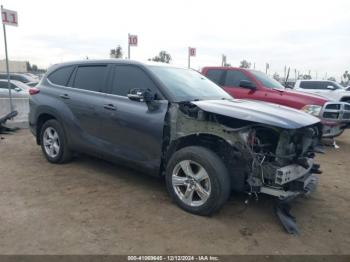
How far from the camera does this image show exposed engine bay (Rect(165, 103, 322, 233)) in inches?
153

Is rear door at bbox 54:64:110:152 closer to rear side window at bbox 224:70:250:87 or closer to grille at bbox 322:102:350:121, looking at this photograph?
rear side window at bbox 224:70:250:87

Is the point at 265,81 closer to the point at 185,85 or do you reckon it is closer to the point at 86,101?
the point at 185,85

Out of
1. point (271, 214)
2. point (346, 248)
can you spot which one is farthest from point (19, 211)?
point (346, 248)

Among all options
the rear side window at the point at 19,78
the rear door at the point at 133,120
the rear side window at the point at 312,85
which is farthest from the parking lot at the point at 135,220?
the rear side window at the point at 19,78

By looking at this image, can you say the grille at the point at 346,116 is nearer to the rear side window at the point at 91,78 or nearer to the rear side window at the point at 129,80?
the rear side window at the point at 129,80

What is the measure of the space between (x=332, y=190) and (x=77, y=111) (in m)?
4.03

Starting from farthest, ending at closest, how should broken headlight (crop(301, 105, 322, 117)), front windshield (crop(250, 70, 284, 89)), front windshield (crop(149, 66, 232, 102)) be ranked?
1. front windshield (crop(250, 70, 284, 89))
2. broken headlight (crop(301, 105, 322, 117))
3. front windshield (crop(149, 66, 232, 102))

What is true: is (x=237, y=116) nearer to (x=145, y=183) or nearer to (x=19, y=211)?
(x=145, y=183)

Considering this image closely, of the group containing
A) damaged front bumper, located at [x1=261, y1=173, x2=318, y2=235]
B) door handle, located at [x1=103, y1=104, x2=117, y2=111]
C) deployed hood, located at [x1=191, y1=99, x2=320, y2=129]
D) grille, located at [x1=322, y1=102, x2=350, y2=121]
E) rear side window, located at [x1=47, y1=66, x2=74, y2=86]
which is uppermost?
rear side window, located at [x1=47, y1=66, x2=74, y2=86]

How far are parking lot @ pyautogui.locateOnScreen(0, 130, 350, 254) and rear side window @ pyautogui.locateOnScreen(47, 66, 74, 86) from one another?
149 cm

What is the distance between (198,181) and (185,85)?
1492 millimetres

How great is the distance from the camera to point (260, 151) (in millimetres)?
3961

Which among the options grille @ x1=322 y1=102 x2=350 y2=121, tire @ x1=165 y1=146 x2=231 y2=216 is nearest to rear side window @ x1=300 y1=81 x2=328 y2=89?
grille @ x1=322 y1=102 x2=350 y2=121

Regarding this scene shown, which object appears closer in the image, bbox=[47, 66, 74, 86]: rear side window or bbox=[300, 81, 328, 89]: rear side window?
bbox=[47, 66, 74, 86]: rear side window
